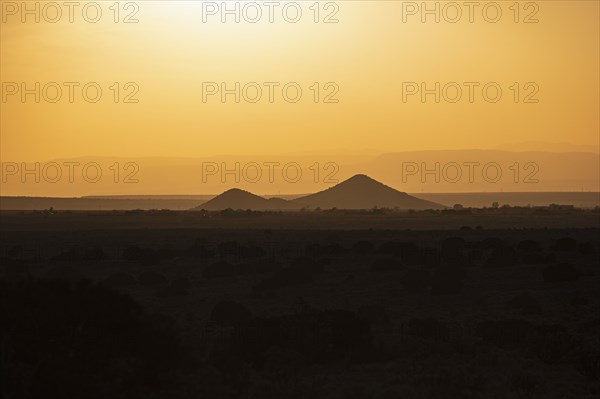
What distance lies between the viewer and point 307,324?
29766mm

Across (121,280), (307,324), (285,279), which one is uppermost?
(285,279)

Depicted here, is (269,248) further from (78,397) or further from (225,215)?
(225,215)

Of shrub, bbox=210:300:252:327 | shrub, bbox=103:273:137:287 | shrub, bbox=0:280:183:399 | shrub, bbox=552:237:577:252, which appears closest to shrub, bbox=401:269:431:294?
shrub, bbox=210:300:252:327

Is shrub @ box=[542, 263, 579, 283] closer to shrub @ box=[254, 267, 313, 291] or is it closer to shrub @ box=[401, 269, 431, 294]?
shrub @ box=[401, 269, 431, 294]

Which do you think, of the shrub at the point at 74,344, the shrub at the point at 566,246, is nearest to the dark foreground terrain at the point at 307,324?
the shrub at the point at 74,344

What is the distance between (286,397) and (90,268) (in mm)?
34338

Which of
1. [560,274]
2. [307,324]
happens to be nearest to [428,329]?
[307,324]

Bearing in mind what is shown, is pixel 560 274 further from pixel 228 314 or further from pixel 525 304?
pixel 228 314

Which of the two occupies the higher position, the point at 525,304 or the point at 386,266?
the point at 386,266

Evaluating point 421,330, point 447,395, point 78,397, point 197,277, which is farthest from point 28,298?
point 197,277

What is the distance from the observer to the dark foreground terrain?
60.9 feet

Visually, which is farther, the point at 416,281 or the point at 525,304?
the point at 416,281

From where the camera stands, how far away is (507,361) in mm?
27875

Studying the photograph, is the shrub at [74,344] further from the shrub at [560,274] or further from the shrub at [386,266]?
the shrub at [386,266]
